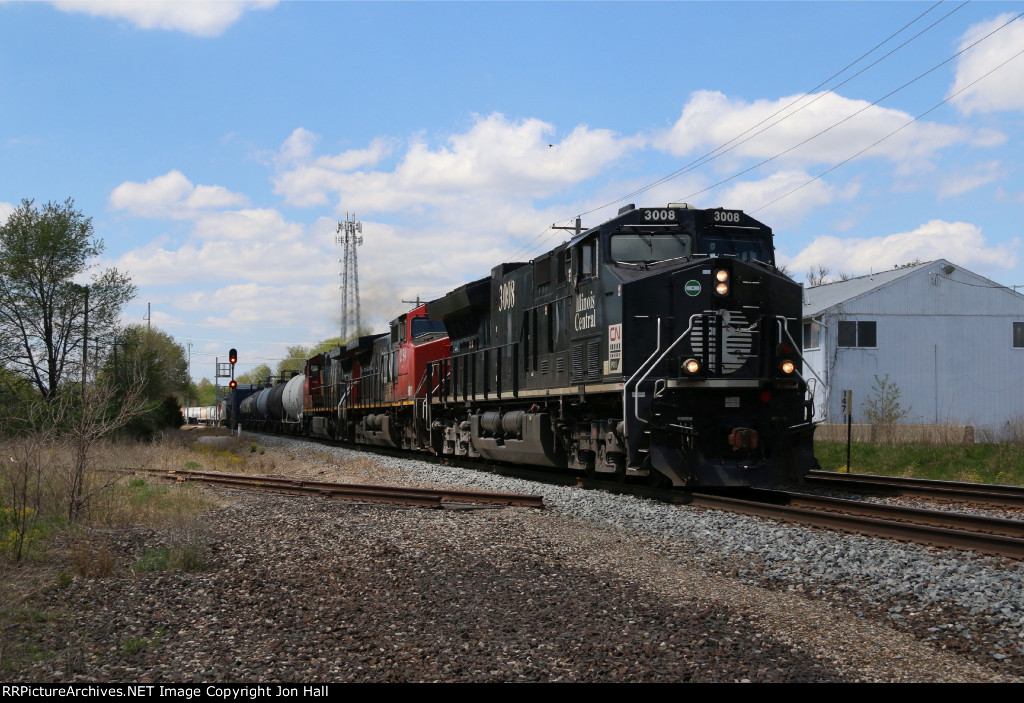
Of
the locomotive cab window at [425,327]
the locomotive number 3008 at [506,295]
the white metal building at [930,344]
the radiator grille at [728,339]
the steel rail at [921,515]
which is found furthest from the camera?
the white metal building at [930,344]

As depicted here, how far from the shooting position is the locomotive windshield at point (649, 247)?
1204 cm

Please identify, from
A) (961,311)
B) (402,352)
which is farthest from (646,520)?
(961,311)

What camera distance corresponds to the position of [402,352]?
2314 cm

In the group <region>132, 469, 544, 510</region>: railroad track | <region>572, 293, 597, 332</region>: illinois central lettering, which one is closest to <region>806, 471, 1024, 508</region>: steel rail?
<region>572, 293, 597, 332</region>: illinois central lettering

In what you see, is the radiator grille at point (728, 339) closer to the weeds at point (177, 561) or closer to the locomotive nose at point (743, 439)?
the locomotive nose at point (743, 439)

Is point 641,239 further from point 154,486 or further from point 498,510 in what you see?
point 154,486

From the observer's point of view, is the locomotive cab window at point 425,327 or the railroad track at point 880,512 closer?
the railroad track at point 880,512

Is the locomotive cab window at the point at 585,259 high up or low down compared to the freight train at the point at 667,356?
up

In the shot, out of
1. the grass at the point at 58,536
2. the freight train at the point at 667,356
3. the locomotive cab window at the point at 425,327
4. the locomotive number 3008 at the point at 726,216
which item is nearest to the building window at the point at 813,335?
the locomotive cab window at the point at 425,327

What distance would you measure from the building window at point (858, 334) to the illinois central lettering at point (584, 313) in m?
23.5

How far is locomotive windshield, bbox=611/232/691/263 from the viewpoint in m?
12.0

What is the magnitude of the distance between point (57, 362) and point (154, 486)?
24.1 meters

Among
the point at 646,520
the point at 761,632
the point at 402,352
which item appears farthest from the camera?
the point at 402,352

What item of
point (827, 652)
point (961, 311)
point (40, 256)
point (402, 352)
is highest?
point (40, 256)
